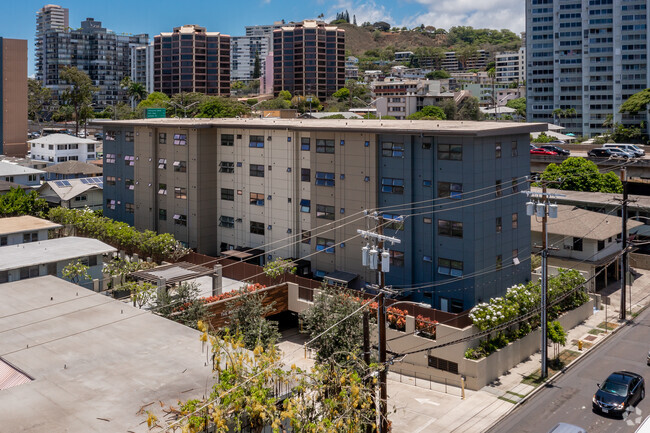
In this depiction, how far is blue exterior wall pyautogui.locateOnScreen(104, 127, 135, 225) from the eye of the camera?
59156 mm

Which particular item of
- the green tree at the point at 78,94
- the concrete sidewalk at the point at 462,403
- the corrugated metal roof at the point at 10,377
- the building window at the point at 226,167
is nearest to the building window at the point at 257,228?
the building window at the point at 226,167

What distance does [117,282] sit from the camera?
4388cm

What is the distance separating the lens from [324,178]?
151 feet

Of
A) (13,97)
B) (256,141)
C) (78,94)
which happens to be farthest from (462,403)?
(78,94)

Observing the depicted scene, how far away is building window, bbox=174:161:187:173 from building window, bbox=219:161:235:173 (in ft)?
10.1

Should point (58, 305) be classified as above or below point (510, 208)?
below

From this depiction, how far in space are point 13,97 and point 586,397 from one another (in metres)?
121

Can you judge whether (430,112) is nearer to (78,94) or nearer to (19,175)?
(78,94)

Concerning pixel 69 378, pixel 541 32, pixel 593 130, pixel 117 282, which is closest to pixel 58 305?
pixel 69 378

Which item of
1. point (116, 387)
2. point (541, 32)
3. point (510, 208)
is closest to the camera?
point (116, 387)

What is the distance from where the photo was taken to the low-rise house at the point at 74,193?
66562 mm

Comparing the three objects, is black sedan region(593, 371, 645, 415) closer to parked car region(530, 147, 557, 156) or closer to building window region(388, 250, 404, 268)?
building window region(388, 250, 404, 268)

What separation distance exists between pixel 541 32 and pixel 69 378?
169 m

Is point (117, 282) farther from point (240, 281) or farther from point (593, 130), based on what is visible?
point (593, 130)
